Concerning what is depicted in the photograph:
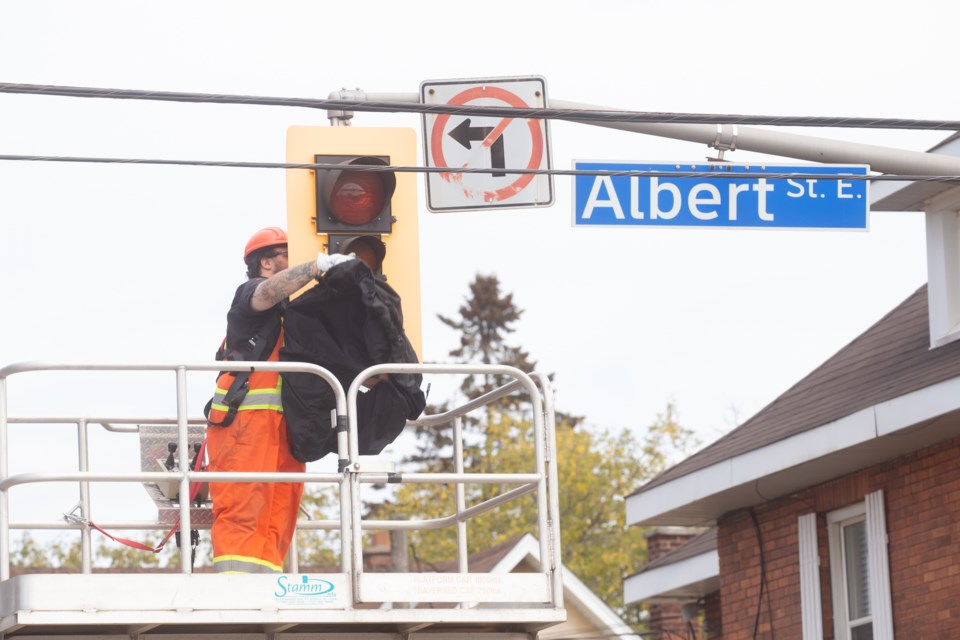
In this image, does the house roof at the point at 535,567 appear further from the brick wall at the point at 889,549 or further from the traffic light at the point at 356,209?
the traffic light at the point at 356,209

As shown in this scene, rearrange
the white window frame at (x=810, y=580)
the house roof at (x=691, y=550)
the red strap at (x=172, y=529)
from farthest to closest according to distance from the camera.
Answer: the house roof at (x=691, y=550) < the white window frame at (x=810, y=580) < the red strap at (x=172, y=529)

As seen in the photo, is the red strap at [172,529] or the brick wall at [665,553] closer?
the red strap at [172,529]

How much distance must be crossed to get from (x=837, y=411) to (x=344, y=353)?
728 cm

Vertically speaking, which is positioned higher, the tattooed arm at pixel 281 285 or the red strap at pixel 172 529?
the tattooed arm at pixel 281 285

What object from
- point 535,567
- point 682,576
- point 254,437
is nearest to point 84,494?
point 254,437

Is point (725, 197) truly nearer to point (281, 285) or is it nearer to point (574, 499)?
point (281, 285)

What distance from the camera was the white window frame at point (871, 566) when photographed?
1627cm

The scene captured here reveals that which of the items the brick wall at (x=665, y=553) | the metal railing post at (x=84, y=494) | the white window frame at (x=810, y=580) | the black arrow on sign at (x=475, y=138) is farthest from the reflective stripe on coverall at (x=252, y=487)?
the brick wall at (x=665, y=553)

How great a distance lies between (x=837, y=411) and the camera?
53.2 feet

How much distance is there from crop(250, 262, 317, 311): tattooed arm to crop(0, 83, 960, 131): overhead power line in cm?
102

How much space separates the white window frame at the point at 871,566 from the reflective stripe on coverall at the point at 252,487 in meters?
7.64

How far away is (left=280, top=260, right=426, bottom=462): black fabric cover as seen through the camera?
984 cm

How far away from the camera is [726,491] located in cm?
1778

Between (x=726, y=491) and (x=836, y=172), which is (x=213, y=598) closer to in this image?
(x=836, y=172)
